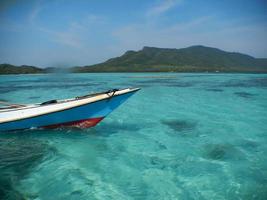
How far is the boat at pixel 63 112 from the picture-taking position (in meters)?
11.4

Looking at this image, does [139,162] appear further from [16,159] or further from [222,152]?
[16,159]

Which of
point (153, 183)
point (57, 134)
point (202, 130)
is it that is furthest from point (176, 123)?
point (153, 183)

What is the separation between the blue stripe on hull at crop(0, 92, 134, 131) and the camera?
37.8ft

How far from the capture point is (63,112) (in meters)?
11.5

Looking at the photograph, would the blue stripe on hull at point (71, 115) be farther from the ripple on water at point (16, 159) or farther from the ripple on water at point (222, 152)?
the ripple on water at point (222, 152)

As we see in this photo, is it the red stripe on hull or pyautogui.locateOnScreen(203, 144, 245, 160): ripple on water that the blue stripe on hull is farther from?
pyautogui.locateOnScreen(203, 144, 245, 160): ripple on water

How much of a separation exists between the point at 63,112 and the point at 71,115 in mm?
420

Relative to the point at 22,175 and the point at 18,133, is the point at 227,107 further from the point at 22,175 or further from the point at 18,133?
the point at 22,175

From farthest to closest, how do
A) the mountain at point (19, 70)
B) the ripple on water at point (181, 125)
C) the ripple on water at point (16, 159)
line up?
1. the mountain at point (19, 70)
2. the ripple on water at point (181, 125)
3. the ripple on water at point (16, 159)

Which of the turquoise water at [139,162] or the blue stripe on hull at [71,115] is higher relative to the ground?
the blue stripe on hull at [71,115]

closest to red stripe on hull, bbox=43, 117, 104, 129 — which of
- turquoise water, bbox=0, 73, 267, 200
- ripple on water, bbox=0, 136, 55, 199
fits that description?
turquoise water, bbox=0, 73, 267, 200

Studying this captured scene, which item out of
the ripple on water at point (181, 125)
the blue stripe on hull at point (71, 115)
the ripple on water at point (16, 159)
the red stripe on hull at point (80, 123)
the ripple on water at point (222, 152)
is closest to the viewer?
the ripple on water at point (16, 159)

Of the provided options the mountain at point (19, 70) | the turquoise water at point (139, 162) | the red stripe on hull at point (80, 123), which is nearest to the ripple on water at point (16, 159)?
the turquoise water at point (139, 162)

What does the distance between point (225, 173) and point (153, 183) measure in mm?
2394
